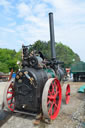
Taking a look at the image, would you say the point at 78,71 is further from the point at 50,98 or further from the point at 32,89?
the point at 32,89

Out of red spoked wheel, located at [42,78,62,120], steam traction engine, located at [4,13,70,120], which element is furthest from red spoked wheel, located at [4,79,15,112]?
red spoked wheel, located at [42,78,62,120]

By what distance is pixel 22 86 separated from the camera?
127 inches

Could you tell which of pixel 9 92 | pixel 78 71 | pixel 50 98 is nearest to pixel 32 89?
pixel 50 98

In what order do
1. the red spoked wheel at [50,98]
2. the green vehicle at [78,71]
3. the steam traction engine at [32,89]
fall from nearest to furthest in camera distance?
the red spoked wheel at [50,98], the steam traction engine at [32,89], the green vehicle at [78,71]

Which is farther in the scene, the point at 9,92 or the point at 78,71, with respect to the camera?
the point at 78,71

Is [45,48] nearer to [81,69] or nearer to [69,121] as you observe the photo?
[81,69]

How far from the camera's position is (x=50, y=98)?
A: 10.3 ft

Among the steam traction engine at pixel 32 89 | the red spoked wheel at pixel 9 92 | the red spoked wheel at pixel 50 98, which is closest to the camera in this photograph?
the red spoked wheel at pixel 50 98

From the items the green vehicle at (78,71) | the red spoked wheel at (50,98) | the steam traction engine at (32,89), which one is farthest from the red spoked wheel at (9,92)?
the green vehicle at (78,71)

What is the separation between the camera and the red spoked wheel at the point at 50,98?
2.82 metres

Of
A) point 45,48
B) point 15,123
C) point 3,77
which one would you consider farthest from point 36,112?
point 45,48

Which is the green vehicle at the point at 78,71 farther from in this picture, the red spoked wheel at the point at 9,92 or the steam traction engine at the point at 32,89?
the red spoked wheel at the point at 9,92

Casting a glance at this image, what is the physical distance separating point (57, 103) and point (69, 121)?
2.32ft

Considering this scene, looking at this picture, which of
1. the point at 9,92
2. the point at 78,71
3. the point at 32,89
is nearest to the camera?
the point at 32,89
